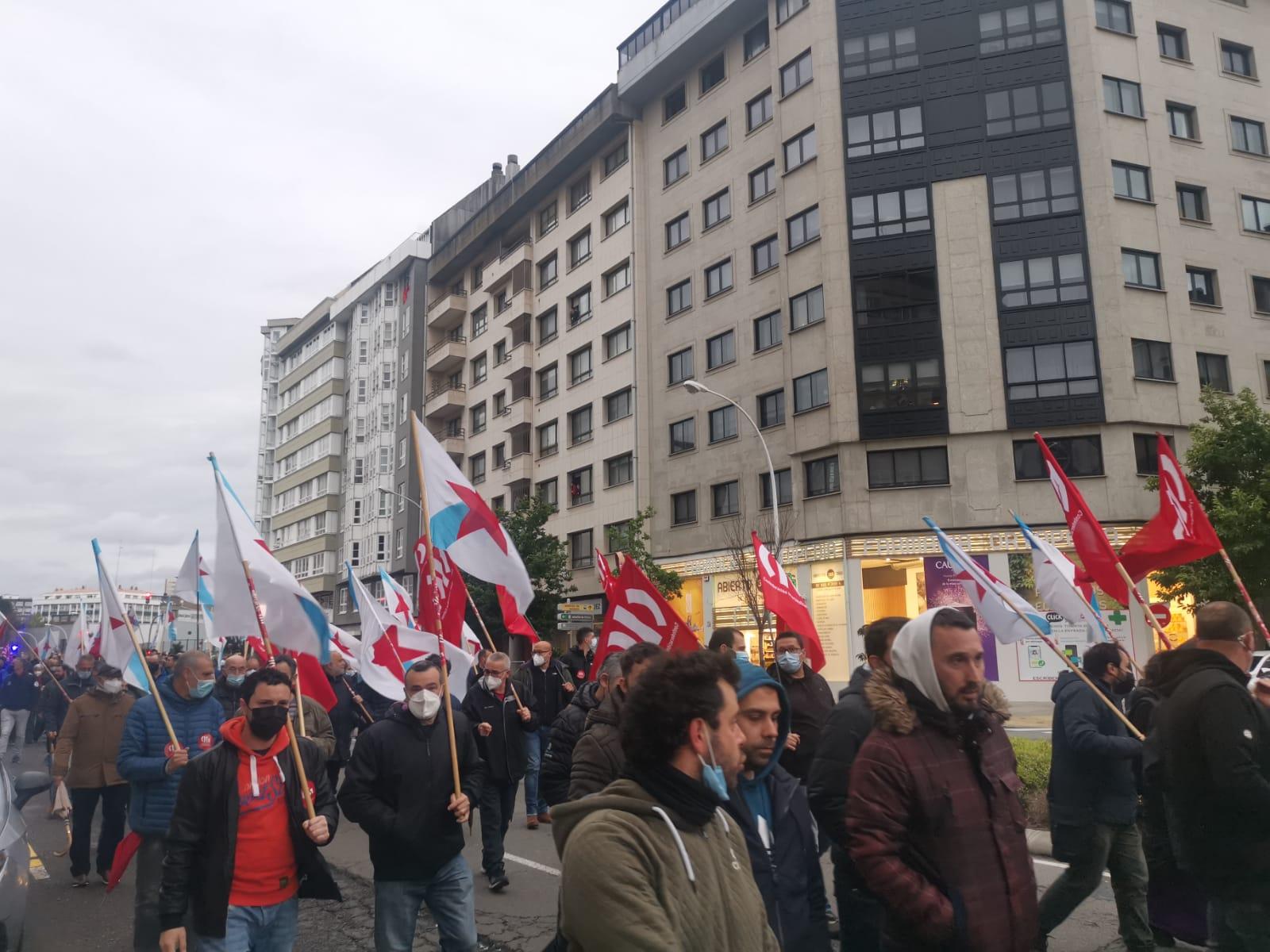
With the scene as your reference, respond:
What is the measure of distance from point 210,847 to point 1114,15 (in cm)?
3447

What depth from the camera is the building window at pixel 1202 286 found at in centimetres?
2928

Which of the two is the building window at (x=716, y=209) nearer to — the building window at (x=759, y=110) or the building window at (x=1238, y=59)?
the building window at (x=759, y=110)

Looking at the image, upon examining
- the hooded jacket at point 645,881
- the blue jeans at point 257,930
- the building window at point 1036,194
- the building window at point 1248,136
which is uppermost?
the building window at point 1248,136

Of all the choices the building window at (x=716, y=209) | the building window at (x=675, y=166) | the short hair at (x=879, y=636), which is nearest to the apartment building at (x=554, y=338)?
the building window at (x=675, y=166)

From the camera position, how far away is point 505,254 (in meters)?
50.7

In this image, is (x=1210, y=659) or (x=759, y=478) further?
(x=759, y=478)

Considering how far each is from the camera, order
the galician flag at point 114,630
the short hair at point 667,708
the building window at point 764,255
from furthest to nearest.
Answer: the building window at point 764,255
the galician flag at point 114,630
the short hair at point 667,708

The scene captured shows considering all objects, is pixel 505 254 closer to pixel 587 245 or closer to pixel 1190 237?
pixel 587 245

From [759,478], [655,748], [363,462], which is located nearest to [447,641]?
[655,748]

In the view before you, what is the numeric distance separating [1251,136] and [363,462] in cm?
5263

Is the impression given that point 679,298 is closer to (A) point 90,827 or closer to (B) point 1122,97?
(B) point 1122,97

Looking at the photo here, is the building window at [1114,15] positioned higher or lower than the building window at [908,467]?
higher

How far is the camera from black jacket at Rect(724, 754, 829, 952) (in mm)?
3461

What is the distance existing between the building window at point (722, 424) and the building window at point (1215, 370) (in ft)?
46.2
